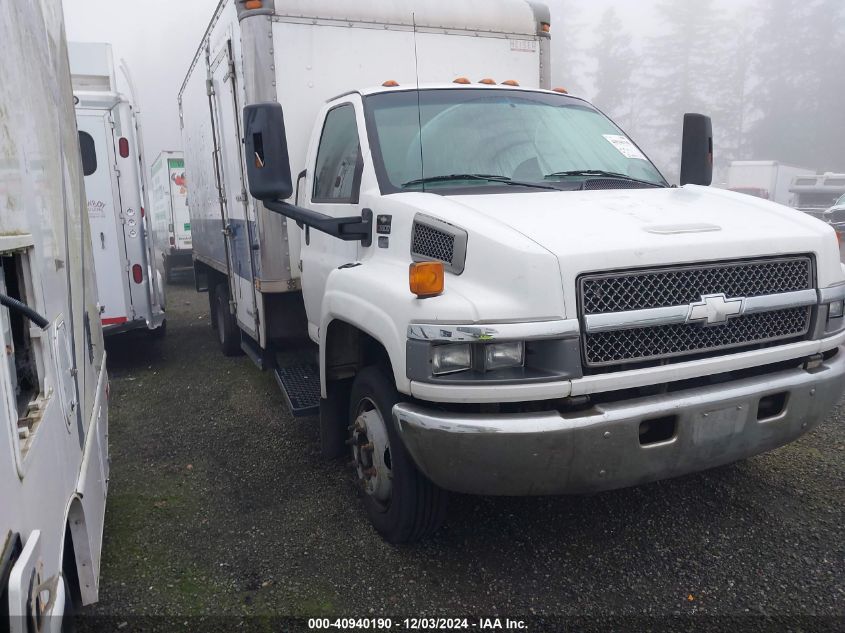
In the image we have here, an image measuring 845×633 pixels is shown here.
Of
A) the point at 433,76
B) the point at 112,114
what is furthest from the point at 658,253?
the point at 112,114

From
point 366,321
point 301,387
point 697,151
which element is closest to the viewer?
point 366,321

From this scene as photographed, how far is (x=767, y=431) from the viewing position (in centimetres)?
313

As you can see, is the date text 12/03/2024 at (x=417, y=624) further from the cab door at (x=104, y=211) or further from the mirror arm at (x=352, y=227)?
the cab door at (x=104, y=211)

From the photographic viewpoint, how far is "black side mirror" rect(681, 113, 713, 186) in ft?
14.9

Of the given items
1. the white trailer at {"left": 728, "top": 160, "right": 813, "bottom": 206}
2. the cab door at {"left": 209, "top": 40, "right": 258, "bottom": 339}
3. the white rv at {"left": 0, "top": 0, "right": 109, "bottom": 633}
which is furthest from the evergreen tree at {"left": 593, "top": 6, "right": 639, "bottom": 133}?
the white rv at {"left": 0, "top": 0, "right": 109, "bottom": 633}

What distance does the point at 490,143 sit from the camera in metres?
4.00

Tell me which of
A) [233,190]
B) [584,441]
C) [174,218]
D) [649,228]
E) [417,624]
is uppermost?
[233,190]

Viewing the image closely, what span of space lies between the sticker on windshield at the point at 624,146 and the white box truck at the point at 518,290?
0.7 inches

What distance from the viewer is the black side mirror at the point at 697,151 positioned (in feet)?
14.9

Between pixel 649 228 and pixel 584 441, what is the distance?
0.98 m

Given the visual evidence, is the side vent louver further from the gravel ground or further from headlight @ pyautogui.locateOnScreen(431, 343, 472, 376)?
the gravel ground

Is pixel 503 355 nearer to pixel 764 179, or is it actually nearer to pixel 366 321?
pixel 366 321

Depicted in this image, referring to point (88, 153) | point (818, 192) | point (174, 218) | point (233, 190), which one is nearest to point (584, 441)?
point (233, 190)

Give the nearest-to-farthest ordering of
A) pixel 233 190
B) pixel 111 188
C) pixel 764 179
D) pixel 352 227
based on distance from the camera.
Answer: pixel 352 227 → pixel 233 190 → pixel 111 188 → pixel 764 179
